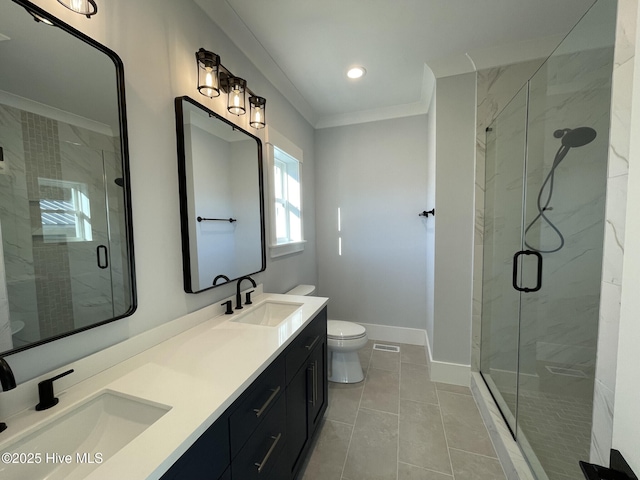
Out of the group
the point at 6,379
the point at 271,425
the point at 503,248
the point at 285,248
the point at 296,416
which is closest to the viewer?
the point at 6,379

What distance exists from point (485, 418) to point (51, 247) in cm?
250

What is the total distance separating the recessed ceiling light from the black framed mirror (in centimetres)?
102

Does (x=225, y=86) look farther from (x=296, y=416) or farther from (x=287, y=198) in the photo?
(x=296, y=416)

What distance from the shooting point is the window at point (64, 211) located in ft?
2.54

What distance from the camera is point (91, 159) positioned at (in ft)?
2.95

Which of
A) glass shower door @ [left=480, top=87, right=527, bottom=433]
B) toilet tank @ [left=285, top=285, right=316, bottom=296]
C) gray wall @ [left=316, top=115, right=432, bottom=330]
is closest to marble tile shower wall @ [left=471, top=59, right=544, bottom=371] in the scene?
glass shower door @ [left=480, top=87, right=527, bottom=433]

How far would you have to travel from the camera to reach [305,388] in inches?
56.6

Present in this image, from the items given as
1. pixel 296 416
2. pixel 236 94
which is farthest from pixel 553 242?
pixel 236 94

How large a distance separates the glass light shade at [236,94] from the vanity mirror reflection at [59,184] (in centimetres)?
63

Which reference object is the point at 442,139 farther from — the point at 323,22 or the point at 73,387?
the point at 73,387

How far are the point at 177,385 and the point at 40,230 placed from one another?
0.61 m

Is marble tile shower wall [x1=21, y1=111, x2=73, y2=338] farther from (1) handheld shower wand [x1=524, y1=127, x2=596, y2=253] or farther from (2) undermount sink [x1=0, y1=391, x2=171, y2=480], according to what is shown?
(1) handheld shower wand [x1=524, y1=127, x2=596, y2=253]

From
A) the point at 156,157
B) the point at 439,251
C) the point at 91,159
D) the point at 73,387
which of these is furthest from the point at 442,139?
the point at 73,387

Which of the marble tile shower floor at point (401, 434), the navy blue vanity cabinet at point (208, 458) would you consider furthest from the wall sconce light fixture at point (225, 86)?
the marble tile shower floor at point (401, 434)
